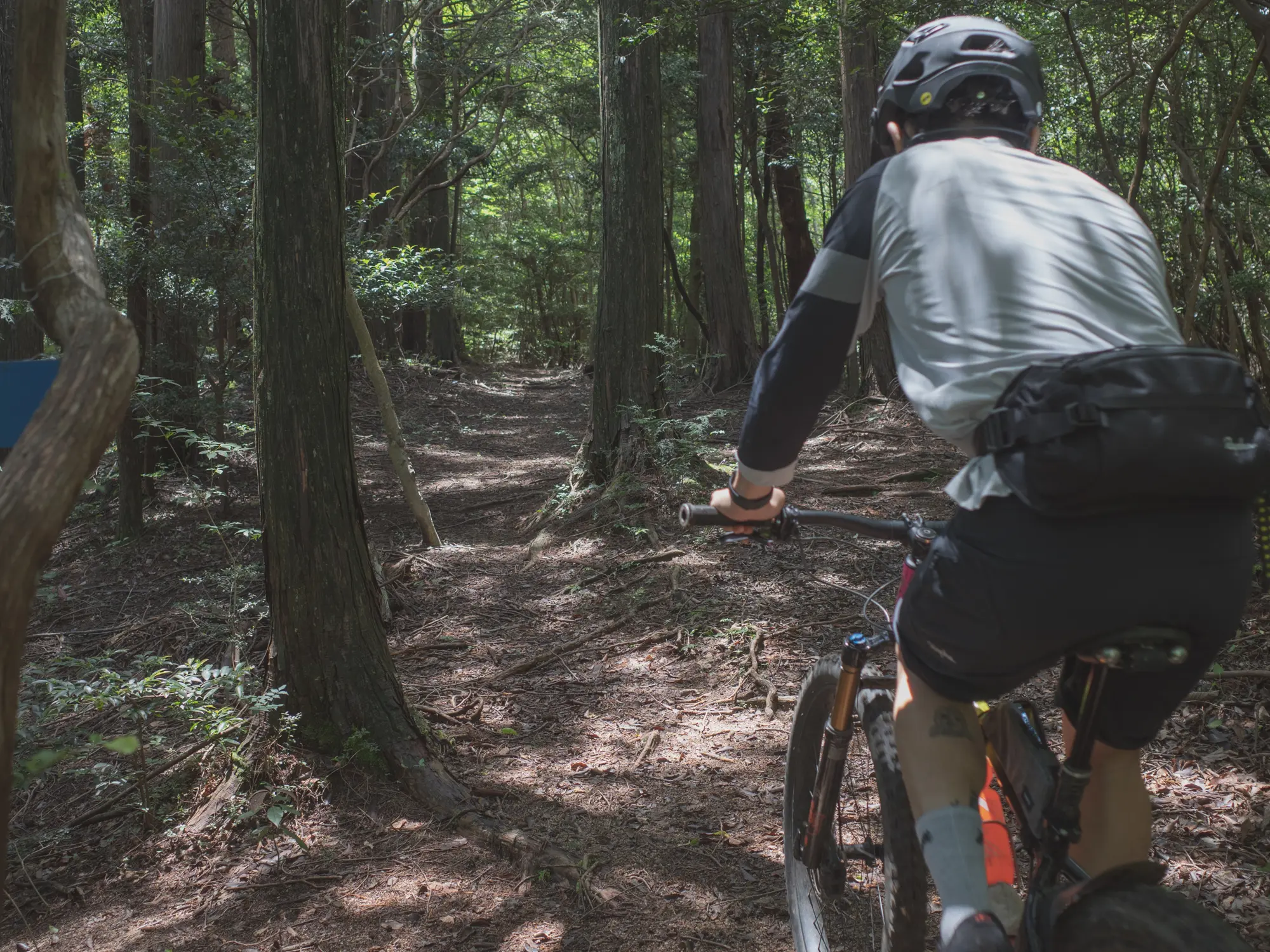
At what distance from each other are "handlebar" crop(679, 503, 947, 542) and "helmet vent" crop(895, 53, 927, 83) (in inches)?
34.4

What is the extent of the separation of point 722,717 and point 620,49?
5487 mm

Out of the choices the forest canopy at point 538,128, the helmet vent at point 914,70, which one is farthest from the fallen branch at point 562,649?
the helmet vent at point 914,70

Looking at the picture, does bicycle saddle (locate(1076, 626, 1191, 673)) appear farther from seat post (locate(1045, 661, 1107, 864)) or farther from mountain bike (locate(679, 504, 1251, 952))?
seat post (locate(1045, 661, 1107, 864))

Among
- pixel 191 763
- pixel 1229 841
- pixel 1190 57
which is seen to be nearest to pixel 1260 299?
pixel 1190 57

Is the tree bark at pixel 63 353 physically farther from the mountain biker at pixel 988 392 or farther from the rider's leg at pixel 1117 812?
the rider's leg at pixel 1117 812

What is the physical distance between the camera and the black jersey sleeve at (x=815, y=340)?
1782 mm

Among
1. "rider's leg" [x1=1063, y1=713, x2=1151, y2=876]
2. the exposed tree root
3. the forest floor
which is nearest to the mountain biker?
"rider's leg" [x1=1063, y1=713, x2=1151, y2=876]

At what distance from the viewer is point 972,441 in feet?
5.32

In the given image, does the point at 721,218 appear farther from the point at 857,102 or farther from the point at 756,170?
the point at 756,170

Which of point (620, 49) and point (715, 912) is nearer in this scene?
point (715, 912)

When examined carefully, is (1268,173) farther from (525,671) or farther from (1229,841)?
(525,671)

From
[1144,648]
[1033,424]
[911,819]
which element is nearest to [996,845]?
[911,819]

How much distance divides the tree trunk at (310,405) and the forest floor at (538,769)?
221 mm

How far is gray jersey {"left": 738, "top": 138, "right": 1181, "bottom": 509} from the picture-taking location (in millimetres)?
1534
